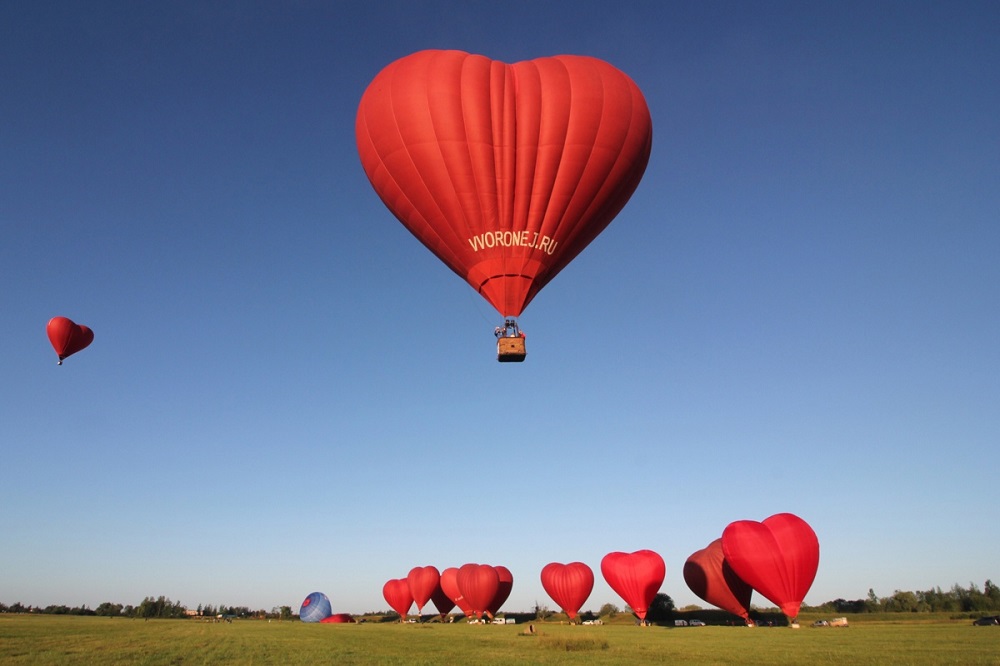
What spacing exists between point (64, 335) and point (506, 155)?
1725 cm

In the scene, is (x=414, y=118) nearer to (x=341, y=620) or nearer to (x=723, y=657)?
(x=723, y=657)

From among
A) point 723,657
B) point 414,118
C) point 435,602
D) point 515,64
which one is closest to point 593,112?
point 515,64

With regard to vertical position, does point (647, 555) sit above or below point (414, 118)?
below

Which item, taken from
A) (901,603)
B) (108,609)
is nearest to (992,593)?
(901,603)

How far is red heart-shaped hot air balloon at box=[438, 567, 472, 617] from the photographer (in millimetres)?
52938

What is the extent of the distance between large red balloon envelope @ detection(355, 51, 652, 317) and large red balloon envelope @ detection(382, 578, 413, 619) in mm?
49006

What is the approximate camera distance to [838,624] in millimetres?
35156

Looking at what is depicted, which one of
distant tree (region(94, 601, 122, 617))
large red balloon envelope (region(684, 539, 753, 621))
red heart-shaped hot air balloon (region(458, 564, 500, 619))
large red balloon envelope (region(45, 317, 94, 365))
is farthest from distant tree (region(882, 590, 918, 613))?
distant tree (region(94, 601, 122, 617))

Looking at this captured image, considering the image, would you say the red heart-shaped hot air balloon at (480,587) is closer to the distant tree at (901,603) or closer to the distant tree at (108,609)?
the distant tree at (901,603)

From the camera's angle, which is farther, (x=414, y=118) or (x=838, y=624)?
(x=838, y=624)

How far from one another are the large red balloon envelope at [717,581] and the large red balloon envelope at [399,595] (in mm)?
28570

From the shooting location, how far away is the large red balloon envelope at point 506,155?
18.0m

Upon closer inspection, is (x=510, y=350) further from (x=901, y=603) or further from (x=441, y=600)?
(x=901, y=603)

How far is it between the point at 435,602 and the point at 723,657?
4609 cm
